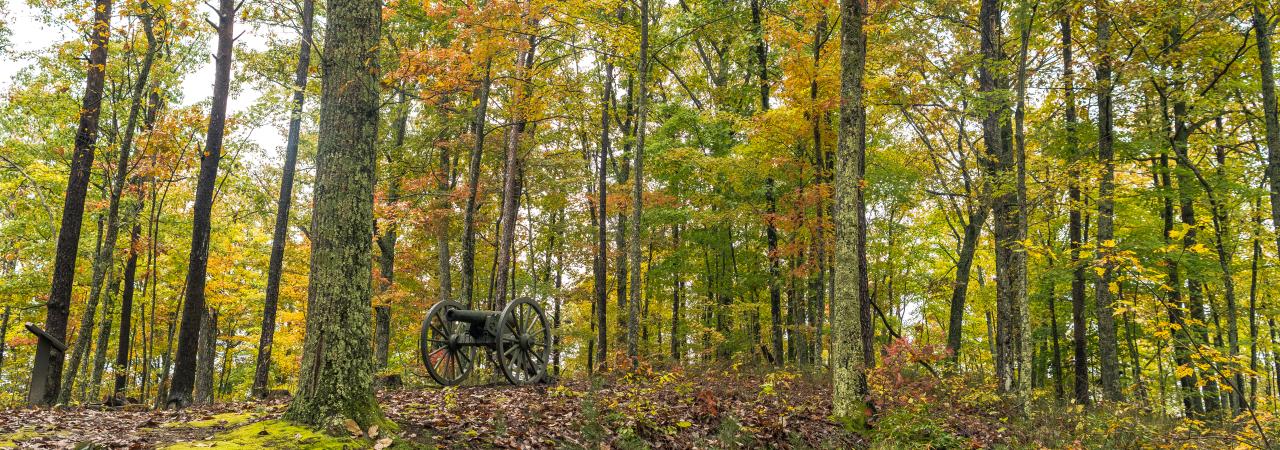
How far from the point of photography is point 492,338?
997cm

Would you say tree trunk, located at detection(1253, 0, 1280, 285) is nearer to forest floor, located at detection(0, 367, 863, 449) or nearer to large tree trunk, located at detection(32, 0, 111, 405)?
forest floor, located at detection(0, 367, 863, 449)

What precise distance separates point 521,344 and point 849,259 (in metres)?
5.32

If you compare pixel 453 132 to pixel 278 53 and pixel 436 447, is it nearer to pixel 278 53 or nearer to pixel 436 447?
pixel 278 53

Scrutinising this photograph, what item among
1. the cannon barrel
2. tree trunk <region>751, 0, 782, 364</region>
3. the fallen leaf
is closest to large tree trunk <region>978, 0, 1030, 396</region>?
tree trunk <region>751, 0, 782, 364</region>

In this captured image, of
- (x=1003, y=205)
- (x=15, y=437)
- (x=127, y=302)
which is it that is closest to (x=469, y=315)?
(x=15, y=437)

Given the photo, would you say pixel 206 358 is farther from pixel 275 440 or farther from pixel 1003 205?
pixel 1003 205

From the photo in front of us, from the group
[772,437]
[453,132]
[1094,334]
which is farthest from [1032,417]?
[453,132]

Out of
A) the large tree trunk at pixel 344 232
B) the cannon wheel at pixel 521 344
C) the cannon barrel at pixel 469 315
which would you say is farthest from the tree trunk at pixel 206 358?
the large tree trunk at pixel 344 232

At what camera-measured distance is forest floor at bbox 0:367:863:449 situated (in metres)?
5.04

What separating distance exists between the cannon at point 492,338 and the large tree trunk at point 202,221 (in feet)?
11.8

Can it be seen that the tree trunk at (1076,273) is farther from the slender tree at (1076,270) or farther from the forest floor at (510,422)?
the forest floor at (510,422)

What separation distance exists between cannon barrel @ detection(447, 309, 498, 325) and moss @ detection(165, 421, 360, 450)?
3.99 meters

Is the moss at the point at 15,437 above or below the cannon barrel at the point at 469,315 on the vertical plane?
below

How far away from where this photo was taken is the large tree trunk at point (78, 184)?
1063 cm
